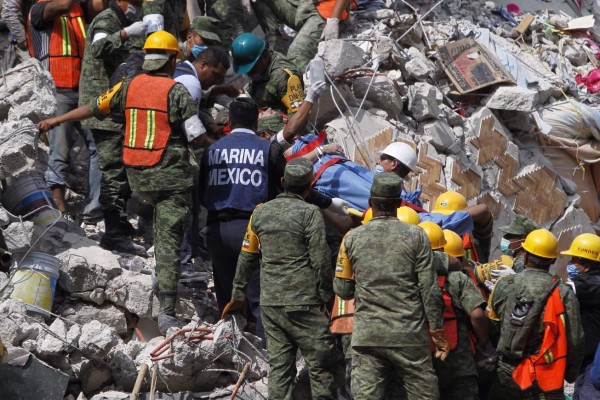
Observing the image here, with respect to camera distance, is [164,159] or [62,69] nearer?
[164,159]

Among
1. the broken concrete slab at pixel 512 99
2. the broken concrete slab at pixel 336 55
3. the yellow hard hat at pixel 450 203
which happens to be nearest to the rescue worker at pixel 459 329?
the yellow hard hat at pixel 450 203

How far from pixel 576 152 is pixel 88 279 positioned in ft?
18.6

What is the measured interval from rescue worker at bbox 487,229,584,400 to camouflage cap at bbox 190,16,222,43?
3.45 m

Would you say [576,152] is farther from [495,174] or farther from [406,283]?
[406,283]

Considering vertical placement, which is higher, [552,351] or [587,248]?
[587,248]

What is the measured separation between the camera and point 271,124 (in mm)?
9828

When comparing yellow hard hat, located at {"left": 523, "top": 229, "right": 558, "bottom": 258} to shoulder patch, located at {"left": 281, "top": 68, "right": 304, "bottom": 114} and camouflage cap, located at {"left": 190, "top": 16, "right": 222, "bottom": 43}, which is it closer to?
shoulder patch, located at {"left": 281, "top": 68, "right": 304, "bottom": 114}

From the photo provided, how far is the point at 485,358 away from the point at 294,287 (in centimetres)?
131

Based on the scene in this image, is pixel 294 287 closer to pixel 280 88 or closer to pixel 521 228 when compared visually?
pixel 521 228

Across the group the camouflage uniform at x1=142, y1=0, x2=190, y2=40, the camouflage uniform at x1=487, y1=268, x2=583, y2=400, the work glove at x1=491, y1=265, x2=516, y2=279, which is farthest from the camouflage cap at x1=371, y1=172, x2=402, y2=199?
the camouflage uniform at x1=142, y1=0, x2=190, y2=40

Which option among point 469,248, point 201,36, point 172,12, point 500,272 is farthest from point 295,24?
point 500,272

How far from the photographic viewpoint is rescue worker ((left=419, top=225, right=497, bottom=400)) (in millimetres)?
7887

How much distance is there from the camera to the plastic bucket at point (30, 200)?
9.59 meters

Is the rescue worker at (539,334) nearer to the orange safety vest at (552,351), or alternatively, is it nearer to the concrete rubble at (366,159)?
the orange safety vest at (552,351)
